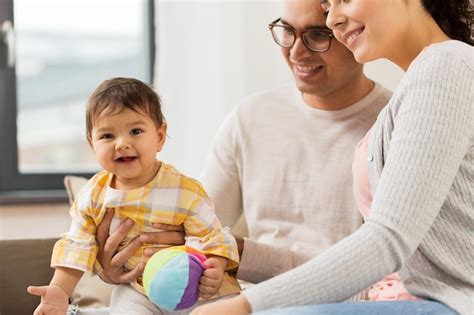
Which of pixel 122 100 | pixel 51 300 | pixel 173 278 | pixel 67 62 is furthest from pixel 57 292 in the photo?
pixel 67 62

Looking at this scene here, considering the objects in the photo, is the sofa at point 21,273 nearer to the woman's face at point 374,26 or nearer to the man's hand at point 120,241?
the man's hand at point 120,241

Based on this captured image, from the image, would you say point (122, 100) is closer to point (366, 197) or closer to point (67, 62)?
point (366, 197)

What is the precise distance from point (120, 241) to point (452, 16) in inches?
32.4

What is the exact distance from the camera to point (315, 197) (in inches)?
75.6

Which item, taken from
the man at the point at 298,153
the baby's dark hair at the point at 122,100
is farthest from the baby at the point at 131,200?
the man at the point at 298,153

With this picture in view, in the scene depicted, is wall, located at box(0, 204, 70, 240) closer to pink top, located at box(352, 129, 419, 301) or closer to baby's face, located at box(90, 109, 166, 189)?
baby's face, located at box(90, 109, 166, 189)

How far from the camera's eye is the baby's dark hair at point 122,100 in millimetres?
1526

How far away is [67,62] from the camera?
11.8 feet

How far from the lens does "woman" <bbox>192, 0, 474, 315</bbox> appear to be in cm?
112

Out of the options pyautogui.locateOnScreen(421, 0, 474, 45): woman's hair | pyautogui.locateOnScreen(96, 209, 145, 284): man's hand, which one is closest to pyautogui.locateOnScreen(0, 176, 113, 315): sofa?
pyautogui.locateOnScreen(96, 209, 145, 284): man's hand

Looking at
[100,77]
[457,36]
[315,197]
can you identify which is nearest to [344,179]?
[315,197]

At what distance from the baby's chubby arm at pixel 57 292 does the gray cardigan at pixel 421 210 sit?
552 millimetres

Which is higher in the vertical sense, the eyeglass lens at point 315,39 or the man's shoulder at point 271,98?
the eyeglass lens at point 315,39

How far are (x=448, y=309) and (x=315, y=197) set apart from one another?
76 cm
